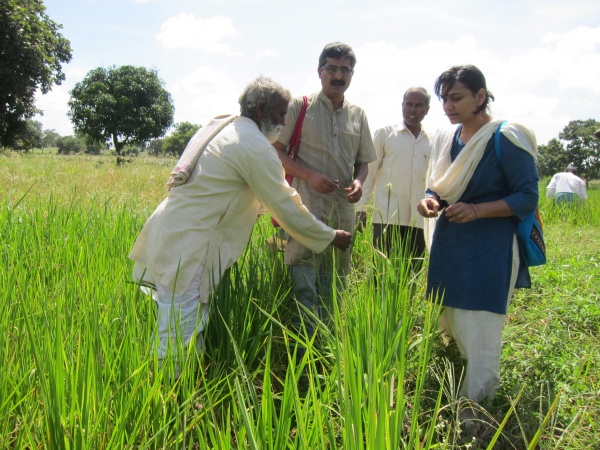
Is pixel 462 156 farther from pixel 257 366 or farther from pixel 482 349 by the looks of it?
pixel 257 366

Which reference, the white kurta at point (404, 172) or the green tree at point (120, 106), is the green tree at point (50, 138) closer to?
the green tree at point (120, 106)

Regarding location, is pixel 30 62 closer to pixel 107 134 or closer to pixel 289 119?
pixel 107 134

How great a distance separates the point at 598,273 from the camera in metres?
4.66

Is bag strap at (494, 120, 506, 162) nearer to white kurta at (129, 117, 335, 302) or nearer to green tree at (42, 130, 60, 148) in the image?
white kurta at (129, 117, 335, 302)

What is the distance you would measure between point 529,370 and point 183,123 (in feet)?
257

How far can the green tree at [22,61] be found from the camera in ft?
70.1

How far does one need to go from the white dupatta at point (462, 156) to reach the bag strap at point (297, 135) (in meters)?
0.80

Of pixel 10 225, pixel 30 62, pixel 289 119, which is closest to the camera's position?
pixel 289 119

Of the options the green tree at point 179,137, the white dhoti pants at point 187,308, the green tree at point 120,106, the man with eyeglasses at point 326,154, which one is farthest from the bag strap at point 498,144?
the green tree at point 179,137

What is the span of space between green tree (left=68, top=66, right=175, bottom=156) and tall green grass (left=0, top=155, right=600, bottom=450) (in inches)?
1457

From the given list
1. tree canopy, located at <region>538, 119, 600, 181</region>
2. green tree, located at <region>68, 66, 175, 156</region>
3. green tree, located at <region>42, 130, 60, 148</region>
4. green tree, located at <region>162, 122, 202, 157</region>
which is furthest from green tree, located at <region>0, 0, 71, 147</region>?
green tree, located at <region>42, 130, 60, 148</region>

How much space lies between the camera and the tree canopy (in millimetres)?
46300

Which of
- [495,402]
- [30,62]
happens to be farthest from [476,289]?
[30,62]

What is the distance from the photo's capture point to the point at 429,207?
2350 millimetres
